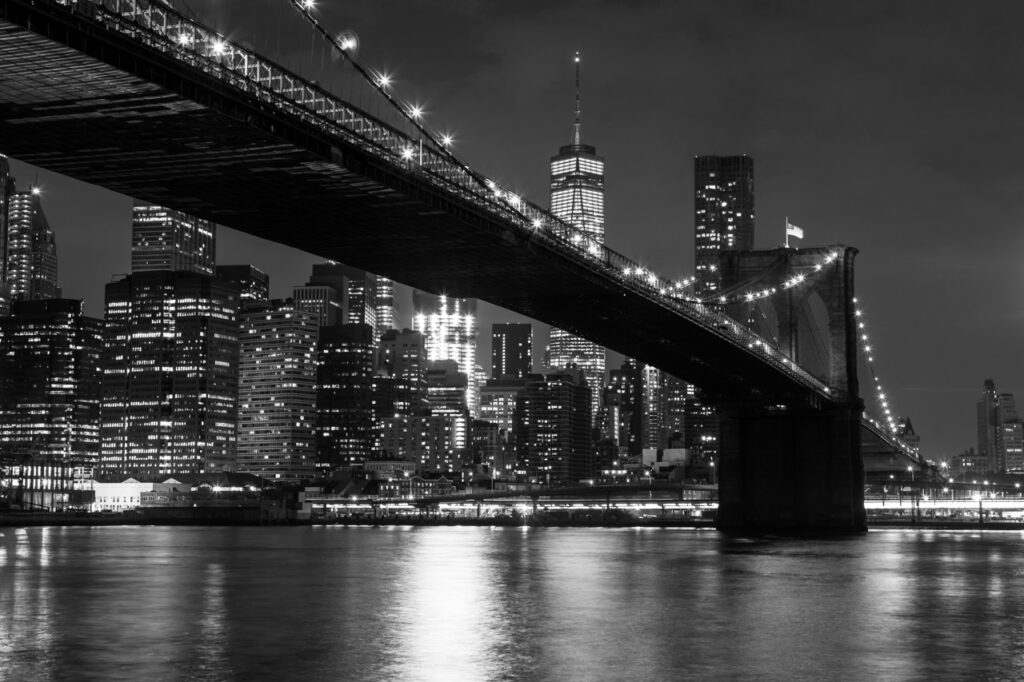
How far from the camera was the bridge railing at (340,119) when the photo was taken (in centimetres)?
3038

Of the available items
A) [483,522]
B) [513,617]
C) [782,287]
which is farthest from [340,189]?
[483,522]

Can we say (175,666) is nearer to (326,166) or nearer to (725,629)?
(725,629)

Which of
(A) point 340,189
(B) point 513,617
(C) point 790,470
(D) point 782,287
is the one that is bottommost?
(B) point 513,617

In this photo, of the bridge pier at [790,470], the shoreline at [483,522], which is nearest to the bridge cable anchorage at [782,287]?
the bridge pier at [790,470]

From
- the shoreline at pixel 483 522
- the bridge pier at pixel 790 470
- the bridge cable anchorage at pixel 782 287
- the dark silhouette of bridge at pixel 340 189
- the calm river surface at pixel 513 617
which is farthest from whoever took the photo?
the shoreline at pixel 483 522

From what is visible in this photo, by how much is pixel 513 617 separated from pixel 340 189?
15.1m

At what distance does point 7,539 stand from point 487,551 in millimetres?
37251

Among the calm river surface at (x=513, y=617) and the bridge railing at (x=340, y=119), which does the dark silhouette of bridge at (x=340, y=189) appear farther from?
the calm river surface at (x=513, y=617)

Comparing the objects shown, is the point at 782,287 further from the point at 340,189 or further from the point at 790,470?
the point at 340,189

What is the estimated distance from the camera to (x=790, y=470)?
83.7 meters

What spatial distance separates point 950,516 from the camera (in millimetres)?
131625

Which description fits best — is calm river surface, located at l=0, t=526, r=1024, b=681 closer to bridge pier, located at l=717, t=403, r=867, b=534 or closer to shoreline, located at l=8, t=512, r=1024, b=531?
bridge pier, located at l=717, t=403, r=867, b=534

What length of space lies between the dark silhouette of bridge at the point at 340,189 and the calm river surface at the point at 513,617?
11.6m

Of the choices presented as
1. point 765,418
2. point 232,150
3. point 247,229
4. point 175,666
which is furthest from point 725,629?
point 765,418
